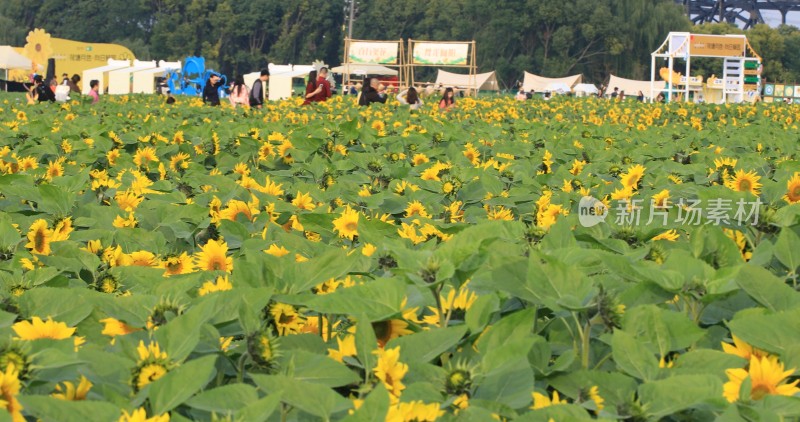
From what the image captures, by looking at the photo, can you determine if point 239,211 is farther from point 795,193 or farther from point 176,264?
point 795,193

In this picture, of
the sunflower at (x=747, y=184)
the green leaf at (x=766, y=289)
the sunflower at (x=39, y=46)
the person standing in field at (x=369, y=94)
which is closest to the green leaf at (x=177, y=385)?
the green leaf at (x=766, y=289)

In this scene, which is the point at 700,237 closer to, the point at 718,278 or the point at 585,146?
the point at 718,278

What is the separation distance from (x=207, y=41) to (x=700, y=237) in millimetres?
79166

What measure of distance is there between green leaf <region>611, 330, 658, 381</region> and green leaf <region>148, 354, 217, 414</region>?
21.7 inches

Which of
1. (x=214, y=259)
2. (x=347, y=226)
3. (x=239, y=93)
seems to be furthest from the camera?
(x=239, y=93)

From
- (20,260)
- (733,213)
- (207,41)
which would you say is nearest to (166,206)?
(20,260)

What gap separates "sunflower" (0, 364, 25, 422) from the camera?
1.23 meters

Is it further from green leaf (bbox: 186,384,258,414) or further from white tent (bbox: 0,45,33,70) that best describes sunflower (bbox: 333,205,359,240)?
white tent (bbox: 0,45,33,70)

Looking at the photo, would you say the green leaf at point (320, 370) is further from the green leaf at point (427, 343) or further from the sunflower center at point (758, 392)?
the sunflower center at point (758, 392)

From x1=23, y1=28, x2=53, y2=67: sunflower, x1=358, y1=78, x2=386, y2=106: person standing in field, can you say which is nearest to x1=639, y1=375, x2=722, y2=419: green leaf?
x1=358, y1=78, x2=386, y2=106: person standing in field

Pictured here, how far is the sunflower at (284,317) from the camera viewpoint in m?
1.57

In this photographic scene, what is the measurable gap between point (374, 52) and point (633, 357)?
1111 inches

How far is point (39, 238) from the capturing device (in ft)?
8.90

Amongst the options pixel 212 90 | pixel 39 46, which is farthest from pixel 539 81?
pixel 212 90
